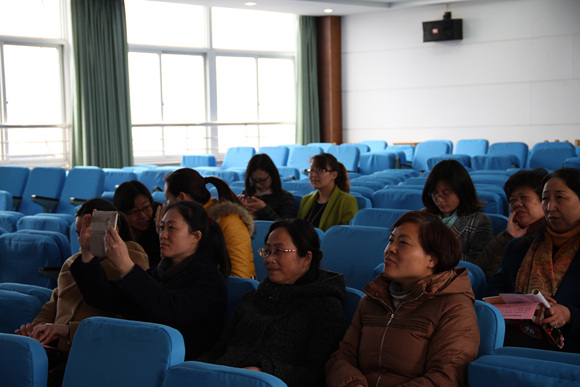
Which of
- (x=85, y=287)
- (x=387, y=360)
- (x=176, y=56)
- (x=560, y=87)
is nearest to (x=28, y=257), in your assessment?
(x=85, y=287)

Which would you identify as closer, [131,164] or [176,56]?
[131,164]

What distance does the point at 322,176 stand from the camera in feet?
14.6

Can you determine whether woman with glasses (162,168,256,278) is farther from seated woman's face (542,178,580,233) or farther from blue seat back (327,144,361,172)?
blue seat back (327,144,361,172)

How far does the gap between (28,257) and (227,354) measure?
6.09ft

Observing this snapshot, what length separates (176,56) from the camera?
12281mm

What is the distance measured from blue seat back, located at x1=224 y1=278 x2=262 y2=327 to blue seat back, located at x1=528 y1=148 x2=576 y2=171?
684 centimetres

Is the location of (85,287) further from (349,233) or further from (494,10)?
(494,10)

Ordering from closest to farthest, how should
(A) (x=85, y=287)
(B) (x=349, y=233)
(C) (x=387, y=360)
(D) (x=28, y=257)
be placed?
(C) (x=387, y=360), (A) (x=85, y=287), (B) (x=349, y=233), (D) (x=28, y=257)

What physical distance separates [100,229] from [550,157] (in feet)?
24.6

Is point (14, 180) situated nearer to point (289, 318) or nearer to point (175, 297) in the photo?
point (175, 297)

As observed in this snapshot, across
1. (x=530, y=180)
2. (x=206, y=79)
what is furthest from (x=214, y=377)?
(x=206, y=79)

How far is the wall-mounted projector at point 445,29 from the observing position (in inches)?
481

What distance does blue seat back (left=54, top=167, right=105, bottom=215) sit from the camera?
21.4 ft

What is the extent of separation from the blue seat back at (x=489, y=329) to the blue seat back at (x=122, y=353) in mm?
942
